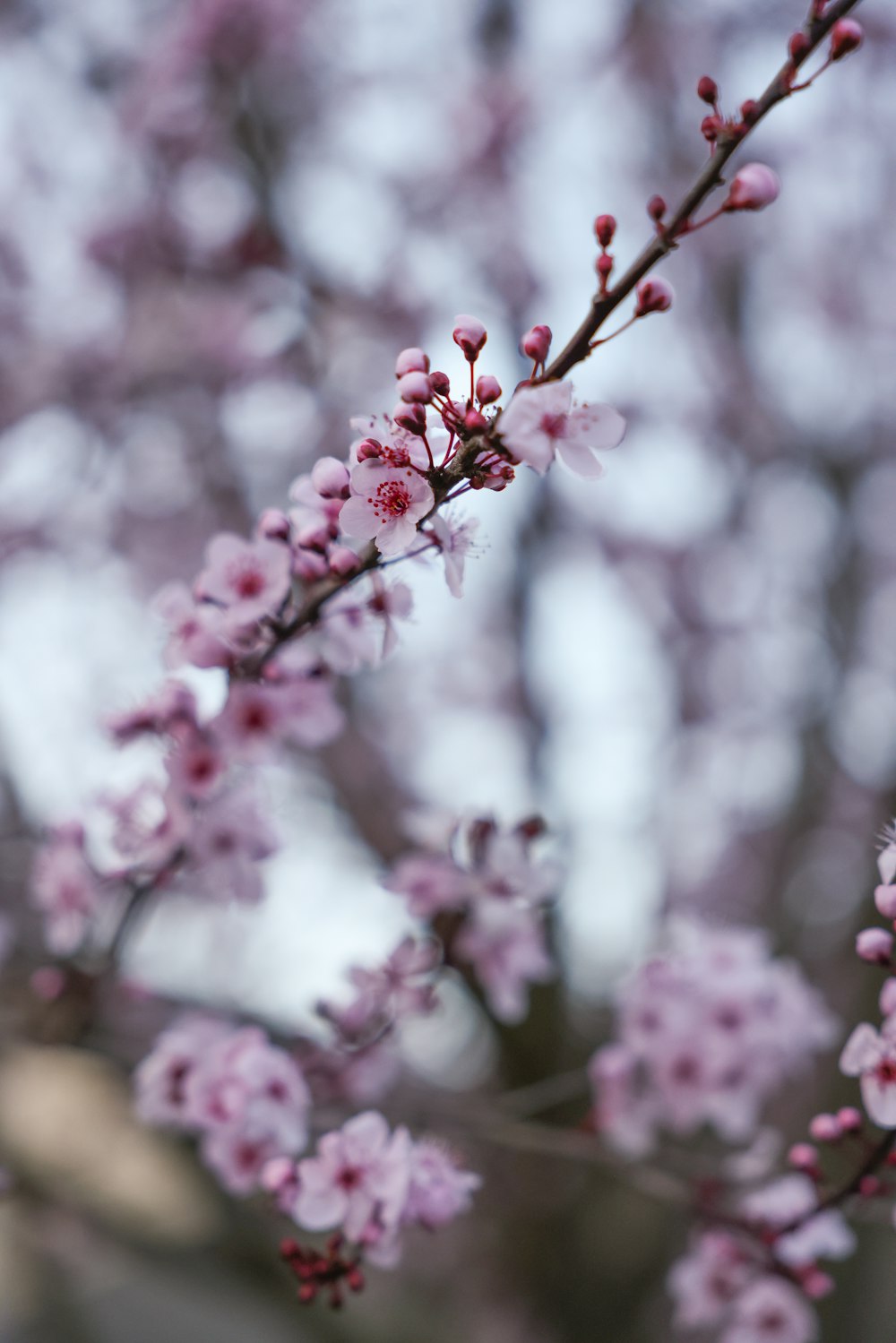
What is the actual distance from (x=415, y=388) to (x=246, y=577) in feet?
1.60

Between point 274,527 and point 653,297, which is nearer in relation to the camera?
point 653,297

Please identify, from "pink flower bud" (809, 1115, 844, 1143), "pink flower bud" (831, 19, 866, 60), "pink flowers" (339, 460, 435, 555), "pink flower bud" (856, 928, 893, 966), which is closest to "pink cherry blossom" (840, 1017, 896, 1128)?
"pink flower bud" (856, 928, 893, 966)

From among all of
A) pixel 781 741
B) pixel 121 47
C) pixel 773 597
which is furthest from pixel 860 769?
pixel 121 47

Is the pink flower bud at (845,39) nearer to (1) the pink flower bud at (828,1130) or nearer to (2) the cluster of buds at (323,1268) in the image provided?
(1) the pink flower bud at (828,1130)

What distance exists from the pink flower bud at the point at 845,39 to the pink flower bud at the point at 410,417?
20.9 inches

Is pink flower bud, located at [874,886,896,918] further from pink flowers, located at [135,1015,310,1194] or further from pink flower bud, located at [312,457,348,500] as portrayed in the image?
pink flowers, located at [135,1015,310,1194]

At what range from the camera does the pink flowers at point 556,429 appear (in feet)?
3.28

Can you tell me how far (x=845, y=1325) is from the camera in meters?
3.12

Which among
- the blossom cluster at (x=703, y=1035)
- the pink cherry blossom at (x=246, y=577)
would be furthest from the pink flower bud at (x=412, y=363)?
the blossom cluster at (x=703, y=1035)

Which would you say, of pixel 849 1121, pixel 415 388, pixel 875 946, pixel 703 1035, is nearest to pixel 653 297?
pixel 415 388

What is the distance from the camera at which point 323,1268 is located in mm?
1390

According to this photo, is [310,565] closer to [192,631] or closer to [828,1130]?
[192,631]

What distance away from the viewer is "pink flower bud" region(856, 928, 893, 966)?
1.28 metres

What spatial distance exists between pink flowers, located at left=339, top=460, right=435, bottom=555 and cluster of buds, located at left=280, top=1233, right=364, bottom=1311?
972 millimetres
